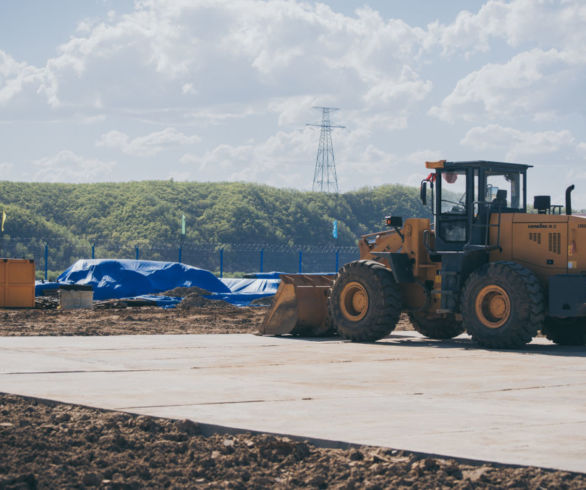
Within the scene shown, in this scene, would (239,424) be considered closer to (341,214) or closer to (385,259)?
(385,259)

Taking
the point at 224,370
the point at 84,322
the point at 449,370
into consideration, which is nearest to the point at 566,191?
the point at 449,370

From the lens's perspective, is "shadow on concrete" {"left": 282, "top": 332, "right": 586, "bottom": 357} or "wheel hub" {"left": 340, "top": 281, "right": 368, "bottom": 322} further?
"wheel hub" {"left": 340, "top": 281, "right": 368, "bottom": 322}

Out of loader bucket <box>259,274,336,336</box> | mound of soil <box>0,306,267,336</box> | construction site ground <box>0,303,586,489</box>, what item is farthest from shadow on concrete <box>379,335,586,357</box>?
mound of soil <box>0,306,267,336</box>

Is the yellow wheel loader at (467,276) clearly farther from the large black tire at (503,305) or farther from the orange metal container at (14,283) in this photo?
the orange metal container at (14,283)

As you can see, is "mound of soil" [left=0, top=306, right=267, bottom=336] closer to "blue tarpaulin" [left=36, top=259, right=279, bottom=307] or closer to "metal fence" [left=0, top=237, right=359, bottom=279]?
"blue tarpaulin" [left=36, top=259, right=279, bottom=307]

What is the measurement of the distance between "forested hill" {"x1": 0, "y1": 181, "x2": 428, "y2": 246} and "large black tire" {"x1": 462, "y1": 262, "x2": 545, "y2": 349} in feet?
233

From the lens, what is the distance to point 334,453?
7086 mm

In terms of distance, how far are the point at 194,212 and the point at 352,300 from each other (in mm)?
90312

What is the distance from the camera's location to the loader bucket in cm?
1902

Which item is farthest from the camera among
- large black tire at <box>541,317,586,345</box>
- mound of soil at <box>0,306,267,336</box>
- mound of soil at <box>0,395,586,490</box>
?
mound of soil at <box>0,306,267,336</box>

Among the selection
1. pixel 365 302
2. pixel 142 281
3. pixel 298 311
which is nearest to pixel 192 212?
pixel 142 281

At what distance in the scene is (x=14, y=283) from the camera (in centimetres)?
2855

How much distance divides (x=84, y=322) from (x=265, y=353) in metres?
7.96

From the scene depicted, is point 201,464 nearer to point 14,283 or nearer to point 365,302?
point 365,302
